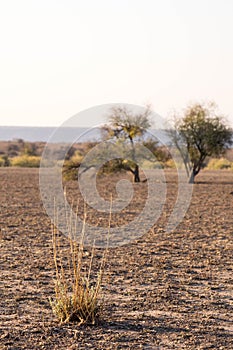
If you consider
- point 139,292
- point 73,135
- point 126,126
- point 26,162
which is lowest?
point 139,292

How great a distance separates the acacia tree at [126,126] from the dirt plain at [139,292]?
65.6ft

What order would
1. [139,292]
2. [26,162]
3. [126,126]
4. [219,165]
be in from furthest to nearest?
[219,165]
[26,162]
[126,126]
[139,292]

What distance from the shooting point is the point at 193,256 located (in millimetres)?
13039

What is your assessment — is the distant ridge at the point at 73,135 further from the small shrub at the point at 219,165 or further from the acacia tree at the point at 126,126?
the small shrub at the point at 219,165

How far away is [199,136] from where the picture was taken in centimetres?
4016

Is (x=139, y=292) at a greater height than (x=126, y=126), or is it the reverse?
(x=126, y=126)

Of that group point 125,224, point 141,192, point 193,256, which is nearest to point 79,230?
point 125,224

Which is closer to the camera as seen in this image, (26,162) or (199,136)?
(199,136)

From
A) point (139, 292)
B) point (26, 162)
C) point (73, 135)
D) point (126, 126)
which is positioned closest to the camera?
point (139, 292)

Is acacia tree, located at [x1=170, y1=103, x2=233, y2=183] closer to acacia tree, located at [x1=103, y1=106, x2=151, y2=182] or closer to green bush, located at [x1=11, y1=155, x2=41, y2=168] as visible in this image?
acacia tree, located at [x1=103, y1=106, x2=151, y2=182]

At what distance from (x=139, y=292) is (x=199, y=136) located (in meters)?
31.0

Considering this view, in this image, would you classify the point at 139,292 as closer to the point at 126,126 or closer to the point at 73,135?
the point at 126,126

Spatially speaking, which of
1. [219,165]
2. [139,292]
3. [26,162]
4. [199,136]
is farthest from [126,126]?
[219,165]

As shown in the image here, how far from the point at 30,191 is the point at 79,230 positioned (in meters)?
14.5
